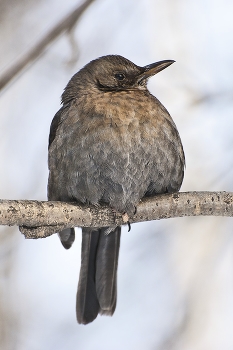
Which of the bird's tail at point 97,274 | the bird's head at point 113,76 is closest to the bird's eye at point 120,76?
the bird's head at point 113,76

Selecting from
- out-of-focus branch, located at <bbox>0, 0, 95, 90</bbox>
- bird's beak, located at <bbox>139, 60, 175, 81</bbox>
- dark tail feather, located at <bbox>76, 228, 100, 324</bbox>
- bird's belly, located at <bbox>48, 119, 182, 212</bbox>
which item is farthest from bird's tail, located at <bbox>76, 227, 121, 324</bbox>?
out-of-focus branch, located at <bbox>0, 0, 95, 90</bbox>

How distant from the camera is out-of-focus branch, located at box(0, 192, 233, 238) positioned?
10.3ft

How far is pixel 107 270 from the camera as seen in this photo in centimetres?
450

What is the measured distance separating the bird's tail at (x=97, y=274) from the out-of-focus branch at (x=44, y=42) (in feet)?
5.32

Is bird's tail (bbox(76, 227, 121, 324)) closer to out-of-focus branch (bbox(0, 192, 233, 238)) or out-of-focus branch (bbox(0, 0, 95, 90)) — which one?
out-of-focus branch (bbox(0, 192, 233, 238))

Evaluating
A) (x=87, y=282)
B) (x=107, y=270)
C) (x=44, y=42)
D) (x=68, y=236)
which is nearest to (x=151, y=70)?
(x=44, y=42)

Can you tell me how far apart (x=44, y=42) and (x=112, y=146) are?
839 millimetres

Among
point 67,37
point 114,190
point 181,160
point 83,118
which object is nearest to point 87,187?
point 114,190

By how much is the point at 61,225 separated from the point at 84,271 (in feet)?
4.07

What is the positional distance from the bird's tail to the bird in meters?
0.02

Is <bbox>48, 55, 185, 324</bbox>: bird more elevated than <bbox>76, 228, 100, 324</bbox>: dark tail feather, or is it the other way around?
<bbox>48, 55, 185, 324</bbox>: bird

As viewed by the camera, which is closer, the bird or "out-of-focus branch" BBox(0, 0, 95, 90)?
"out-of-focus branch" BBox(0, 0, 95, 90)

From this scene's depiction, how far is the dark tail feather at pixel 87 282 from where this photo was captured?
14.5 ft

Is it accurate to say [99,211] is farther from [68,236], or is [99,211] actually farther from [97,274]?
[97,274]
